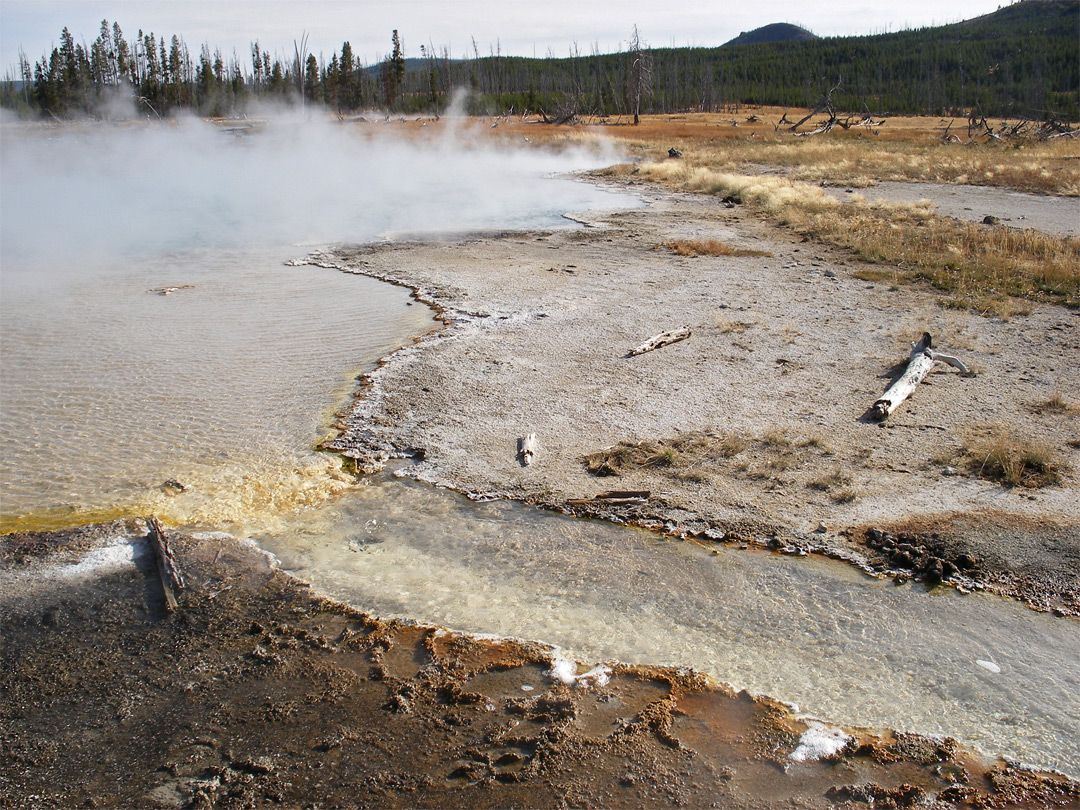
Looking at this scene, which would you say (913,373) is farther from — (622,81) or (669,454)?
(622,81)

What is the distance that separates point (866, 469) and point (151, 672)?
5350mm

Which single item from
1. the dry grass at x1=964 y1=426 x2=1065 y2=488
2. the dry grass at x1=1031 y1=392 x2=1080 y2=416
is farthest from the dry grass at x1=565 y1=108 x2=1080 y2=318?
the dry grass at x1=964 y1=426 x2=1065 y2=488

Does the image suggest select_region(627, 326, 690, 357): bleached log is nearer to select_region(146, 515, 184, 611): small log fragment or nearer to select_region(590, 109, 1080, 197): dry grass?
select_region(146, 515, 184, 611): small log fragment

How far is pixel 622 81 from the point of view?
8675 centimetres

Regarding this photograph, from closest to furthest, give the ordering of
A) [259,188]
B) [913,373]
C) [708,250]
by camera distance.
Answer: [913,373], [708,250], [259,188]

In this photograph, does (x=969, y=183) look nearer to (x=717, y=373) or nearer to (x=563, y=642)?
(x=717, y=373)

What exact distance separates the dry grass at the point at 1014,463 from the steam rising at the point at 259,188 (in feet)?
45.9

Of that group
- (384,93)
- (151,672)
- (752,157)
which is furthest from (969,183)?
(384,93)

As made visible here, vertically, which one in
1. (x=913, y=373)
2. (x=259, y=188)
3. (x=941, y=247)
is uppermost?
(x=259, y=188)

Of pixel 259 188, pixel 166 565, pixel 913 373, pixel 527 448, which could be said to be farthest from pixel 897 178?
pixel 166 565

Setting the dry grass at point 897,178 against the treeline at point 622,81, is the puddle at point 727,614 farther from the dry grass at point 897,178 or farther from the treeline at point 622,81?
the treeline at point 622,81

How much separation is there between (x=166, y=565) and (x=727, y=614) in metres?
3.55

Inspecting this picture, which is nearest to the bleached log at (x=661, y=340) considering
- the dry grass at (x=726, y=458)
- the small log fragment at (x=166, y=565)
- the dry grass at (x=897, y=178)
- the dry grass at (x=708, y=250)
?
the dry grass at (x=726, y=458)

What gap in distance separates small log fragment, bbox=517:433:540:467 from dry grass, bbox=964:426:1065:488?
140 inches
